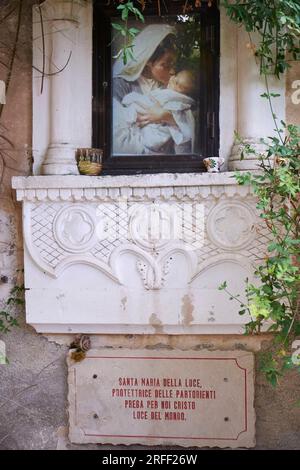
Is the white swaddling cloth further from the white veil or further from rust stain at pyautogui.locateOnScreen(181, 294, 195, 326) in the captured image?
rust stain at pyautogui.locateOnScreen(181, 294, 195, 326)

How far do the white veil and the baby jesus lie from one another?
134mm

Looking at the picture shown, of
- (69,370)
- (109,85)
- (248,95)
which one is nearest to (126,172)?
(109,85)

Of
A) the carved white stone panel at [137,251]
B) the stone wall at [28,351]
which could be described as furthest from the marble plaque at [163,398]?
the carved white stone panel at [137,251]

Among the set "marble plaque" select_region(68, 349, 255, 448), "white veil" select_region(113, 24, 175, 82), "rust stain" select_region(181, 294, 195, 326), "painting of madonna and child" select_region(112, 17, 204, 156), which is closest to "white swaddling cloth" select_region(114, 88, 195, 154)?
"painting of madonna and child" select_region(112, 17, 204, 156)

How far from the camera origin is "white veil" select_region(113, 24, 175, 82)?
13.2ft

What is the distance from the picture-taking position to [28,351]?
399cm

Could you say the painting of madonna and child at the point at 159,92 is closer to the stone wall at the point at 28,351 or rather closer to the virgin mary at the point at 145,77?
the virgin mary at the point at 145,77

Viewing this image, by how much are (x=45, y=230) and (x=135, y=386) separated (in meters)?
1.05

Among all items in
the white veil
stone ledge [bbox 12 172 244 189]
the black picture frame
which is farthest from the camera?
the white veil

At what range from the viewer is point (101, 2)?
13.2ft

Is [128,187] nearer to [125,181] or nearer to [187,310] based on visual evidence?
[125,181]

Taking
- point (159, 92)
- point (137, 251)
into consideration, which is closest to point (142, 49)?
point (159, 92)

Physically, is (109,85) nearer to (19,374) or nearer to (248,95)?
(248,95)

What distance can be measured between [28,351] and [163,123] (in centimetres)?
160
